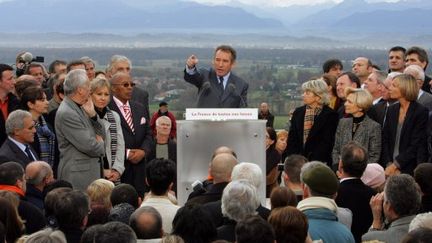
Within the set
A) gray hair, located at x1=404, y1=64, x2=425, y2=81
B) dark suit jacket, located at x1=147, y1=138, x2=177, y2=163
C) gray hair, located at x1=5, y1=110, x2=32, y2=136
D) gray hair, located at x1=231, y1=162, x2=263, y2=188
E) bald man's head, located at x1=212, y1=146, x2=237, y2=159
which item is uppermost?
gray hair, located at x1=404, y1=64, x2=425, y2=81

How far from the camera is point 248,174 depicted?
844 cm

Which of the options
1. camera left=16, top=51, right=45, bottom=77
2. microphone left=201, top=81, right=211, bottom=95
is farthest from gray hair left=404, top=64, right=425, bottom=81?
camera left=16, top=51, right=45, bottom=77

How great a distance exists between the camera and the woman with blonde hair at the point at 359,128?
11.4m

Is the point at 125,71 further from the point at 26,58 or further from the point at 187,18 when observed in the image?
the point at 187,18

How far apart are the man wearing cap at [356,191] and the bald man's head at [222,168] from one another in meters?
1.11

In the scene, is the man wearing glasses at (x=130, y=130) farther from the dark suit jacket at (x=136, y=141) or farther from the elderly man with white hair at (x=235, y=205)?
the elderly man with white hair at (x=235, y=205)

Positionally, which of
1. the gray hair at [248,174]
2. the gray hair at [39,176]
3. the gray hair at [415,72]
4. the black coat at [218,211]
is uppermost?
the gray hair at [415,72]

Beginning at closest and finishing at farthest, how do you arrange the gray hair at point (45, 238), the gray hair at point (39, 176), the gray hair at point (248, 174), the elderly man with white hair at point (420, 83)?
1. the gray hair at point (45, 238)
2. the gray hair at point (248, 174)
3. the gray hair at point (39, 176)
4. the elderly man with white hair at point (420, 83)

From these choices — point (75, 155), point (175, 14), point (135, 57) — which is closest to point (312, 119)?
point (75, 155)

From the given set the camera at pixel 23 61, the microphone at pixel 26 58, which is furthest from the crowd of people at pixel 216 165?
the microphone at pixel 26 58

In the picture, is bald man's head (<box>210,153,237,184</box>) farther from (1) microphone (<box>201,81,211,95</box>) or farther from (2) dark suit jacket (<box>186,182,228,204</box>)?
(1) microphone (<box>201,81,211,95</box>)

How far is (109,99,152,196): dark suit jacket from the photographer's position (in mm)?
12023

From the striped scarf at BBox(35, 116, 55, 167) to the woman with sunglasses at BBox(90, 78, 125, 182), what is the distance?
651mm

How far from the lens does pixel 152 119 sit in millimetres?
15719
